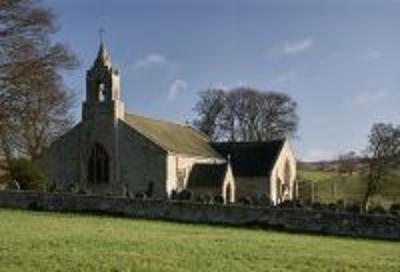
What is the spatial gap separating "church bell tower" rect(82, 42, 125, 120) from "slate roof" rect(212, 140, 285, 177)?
32.4 ft

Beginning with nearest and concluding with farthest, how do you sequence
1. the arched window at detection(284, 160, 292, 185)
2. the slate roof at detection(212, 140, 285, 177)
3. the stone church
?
the stone church → the slate roof at detection(212, 140, 285, 177) → the arched window at detection(284, 160, 292, 185)

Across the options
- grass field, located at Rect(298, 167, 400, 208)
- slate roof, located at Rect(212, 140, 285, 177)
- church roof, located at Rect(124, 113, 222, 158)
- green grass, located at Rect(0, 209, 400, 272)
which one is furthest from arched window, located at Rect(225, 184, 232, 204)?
green grass, located at Rect(0, 209, 400, 272)

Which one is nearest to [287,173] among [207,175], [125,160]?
[207,175]

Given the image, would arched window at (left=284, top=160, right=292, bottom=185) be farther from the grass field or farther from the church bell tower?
the church bell tower

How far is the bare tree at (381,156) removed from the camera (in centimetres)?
5431

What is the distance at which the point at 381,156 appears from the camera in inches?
2173

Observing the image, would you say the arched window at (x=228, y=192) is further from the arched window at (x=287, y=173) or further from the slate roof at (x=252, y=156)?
the arched window at (x=287, y=173)

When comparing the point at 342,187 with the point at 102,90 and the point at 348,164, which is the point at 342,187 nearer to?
the point at 348,164

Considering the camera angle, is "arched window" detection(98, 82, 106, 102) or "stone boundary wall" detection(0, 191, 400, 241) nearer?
"stone boundary wall" detection(0, 191, 400, 241)

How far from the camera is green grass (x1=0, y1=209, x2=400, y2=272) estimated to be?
52.3ft

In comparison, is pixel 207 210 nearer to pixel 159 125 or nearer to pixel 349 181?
pixel 159 125

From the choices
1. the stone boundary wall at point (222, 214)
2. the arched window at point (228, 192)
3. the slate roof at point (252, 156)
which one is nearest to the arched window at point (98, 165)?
the arched window at point (228, 192)

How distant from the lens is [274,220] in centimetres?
3117

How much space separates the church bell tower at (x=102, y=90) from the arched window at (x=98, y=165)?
2177 millimetres
